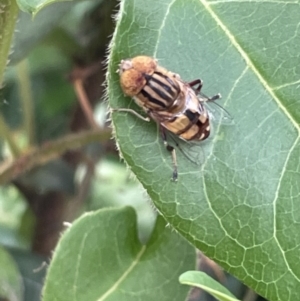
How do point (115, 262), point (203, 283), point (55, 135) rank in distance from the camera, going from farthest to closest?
point (55, 135), point (115, 262), point (203, 283)

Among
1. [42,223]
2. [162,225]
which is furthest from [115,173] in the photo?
[162,225]

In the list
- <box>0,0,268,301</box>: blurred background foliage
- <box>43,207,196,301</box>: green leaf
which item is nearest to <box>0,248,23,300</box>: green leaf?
<box>0,0,268,301</box>: blurred background foliage

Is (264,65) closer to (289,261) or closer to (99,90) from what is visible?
(289,261)

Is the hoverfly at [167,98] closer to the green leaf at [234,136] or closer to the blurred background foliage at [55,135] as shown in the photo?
the green leaf at [234,136]

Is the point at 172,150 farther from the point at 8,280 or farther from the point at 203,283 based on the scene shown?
the point at 8,280

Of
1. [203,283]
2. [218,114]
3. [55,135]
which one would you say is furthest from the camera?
[55,135]

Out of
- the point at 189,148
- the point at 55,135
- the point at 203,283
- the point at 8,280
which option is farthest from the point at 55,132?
the point at 203,283

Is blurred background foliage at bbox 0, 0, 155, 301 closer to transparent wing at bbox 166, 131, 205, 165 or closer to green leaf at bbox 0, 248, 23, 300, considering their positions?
green leaf at bbox 0, 248, 23, 300
